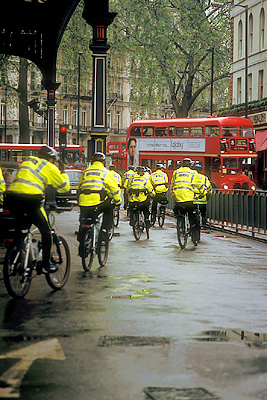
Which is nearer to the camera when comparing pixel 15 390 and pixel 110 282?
pixel 15 390

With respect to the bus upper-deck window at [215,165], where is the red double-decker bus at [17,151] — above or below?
above

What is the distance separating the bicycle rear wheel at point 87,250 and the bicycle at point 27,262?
1.61 m

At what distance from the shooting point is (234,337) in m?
6.86

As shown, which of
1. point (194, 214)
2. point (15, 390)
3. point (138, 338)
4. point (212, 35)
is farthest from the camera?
point (212, 35)

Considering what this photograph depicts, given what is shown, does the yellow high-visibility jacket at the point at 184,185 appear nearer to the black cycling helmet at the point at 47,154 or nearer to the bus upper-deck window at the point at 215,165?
the black cycling helmet at the point at 47,154

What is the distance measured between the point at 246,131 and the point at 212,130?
5.21 ft

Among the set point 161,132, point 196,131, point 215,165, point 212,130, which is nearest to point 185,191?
point 215,165

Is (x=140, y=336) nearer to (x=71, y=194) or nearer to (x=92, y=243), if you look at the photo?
(x=92, y=243)

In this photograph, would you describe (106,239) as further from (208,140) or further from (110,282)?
(208,140)

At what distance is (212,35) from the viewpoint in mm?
52344

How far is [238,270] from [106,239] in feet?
6.59

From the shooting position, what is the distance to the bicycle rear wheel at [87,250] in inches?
454

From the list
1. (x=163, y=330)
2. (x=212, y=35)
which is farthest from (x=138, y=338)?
(x=212, y=35)

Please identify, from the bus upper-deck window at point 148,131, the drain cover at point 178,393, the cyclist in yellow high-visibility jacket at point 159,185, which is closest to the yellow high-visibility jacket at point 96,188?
the drain cover at point 178,393
